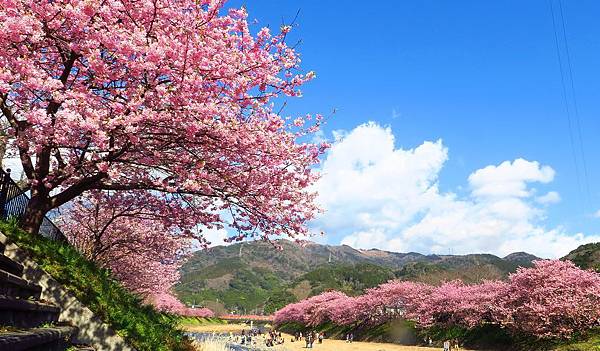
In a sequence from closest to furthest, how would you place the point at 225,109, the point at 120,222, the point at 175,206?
the point at 225,109
the point at 175,206
the point at 120,222

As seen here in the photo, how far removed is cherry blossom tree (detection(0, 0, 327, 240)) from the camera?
25.0ft

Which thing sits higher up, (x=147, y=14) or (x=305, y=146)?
(x=147, y=14)

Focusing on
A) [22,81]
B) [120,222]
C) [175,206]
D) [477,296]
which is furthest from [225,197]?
[477,296]

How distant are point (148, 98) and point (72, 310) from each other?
402 cm

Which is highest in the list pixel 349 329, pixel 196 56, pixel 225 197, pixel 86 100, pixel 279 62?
pixel 279 62

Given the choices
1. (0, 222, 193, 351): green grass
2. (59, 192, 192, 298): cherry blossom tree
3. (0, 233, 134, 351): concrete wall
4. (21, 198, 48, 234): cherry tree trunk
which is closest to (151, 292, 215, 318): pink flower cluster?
(59, 192, 192, 298): cherry blossom tree

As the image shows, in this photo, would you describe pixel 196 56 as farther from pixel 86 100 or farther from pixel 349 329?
pixel 349 329

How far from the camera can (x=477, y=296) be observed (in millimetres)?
39594

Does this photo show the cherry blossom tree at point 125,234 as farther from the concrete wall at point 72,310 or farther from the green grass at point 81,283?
the concrete wall at point 72,310

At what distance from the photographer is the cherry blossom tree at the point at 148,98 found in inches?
300

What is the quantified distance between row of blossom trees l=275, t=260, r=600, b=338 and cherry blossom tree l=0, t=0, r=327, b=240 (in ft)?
86.6

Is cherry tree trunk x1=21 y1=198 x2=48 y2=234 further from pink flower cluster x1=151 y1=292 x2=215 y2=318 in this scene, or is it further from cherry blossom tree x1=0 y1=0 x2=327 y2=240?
pink flower cluster x1=151 y1=292 x2=215 y2=318

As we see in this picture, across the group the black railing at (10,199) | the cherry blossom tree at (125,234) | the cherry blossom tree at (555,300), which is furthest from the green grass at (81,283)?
the cherry blossom tree at (555,300)

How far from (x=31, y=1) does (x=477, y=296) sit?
40.1 m
